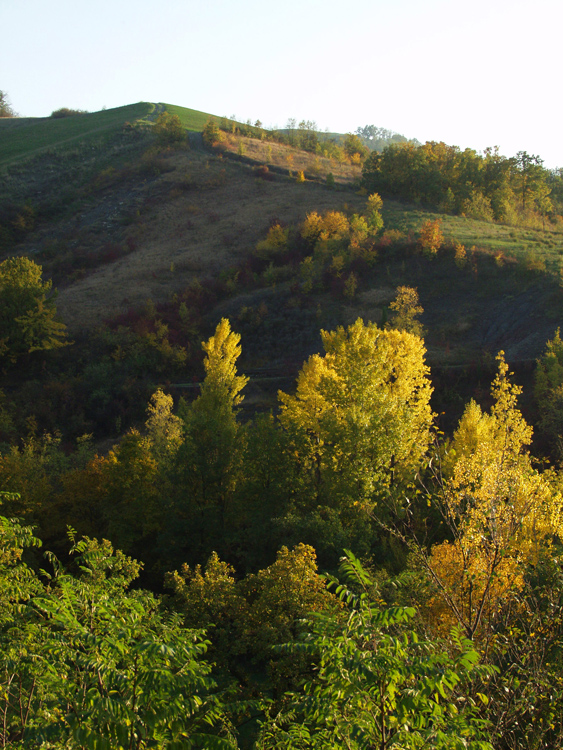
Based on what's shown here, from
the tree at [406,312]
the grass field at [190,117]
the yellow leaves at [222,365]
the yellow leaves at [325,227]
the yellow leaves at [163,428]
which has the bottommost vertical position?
the yellow leaves at [163,428]

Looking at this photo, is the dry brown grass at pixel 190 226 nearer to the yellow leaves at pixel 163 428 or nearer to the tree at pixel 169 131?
the tree at pixel 169 131

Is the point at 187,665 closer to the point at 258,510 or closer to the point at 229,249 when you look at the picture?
the point at 258,510

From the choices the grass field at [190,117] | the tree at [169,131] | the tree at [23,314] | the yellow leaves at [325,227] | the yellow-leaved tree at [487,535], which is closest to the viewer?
the yellow-leaved tree at [487,535]

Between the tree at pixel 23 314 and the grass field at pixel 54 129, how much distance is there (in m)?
60.5

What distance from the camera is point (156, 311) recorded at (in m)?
60.9

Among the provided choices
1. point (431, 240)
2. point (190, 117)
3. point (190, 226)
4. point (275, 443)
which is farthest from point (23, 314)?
point (190, 117)

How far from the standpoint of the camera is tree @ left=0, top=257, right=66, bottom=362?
5475cm

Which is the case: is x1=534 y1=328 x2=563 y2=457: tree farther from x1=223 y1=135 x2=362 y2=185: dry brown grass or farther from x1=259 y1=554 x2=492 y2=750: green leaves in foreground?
x1=223 y1=135 x2=362 y2=185: dry brown grass

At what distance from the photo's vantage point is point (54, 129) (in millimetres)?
121062

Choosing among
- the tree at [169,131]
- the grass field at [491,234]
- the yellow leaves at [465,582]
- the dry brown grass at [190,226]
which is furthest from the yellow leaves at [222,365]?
the tree at [169,131]

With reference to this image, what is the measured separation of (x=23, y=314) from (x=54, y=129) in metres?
86.2

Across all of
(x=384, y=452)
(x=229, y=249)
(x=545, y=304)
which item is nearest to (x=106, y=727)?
(x=384, y=452)

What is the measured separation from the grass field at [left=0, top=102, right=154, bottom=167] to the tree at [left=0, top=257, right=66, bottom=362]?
2381 inches

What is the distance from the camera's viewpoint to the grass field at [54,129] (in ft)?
357
